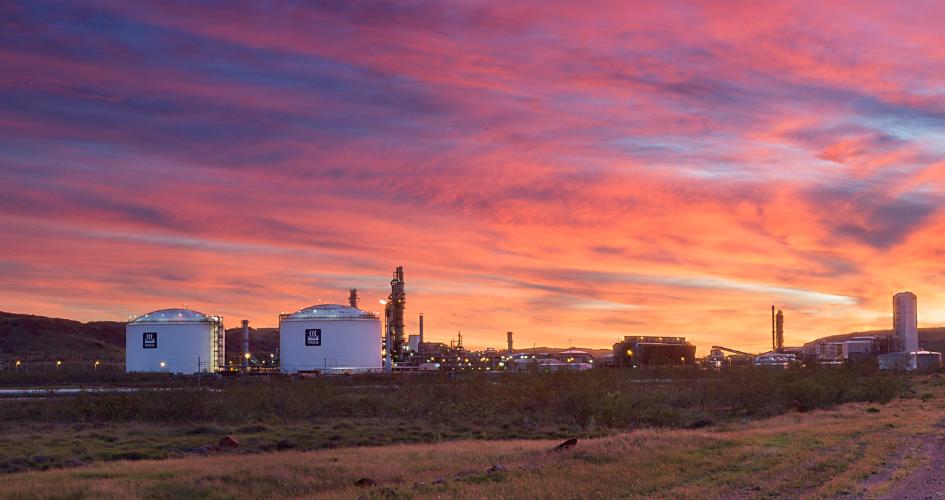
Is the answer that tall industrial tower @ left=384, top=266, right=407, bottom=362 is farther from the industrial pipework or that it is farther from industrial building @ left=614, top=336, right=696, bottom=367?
industrial building @ left=614, top=336, right=696, bottom=367

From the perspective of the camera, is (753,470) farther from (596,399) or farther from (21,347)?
(21,347)

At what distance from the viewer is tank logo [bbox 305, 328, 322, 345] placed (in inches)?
4092

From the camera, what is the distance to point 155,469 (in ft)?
105

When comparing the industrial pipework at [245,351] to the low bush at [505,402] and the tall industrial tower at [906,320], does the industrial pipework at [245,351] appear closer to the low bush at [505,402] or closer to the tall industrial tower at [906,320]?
the low bush at [505,402]

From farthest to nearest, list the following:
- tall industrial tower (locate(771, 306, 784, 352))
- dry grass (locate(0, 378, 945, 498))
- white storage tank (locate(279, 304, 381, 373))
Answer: tall industrial tower (locate(771, 306, 784, 352)), white storage tank (locate(279, 304, 381, 373)), dry grass (locate(0, 378, 945, 498))

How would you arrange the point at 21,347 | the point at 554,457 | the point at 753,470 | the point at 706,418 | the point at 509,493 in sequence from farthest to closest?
the point at 21,347
the point at 706,418
the point at 554,457
the point at 753,470
the point at 509,493

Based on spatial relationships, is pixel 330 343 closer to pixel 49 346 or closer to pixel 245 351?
pixel 245 351

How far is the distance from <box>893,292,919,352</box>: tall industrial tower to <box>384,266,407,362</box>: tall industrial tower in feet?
258

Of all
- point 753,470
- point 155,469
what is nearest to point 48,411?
point 155,469

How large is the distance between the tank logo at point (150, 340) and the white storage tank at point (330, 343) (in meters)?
15.8

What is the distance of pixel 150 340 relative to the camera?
10862 centimetres

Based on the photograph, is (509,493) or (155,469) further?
(155,469)

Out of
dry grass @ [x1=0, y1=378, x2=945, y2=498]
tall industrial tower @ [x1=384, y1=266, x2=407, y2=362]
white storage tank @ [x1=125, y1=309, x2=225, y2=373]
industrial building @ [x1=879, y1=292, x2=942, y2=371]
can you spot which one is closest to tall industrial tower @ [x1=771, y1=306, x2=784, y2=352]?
industrial building @ [x1=879, y1=292, x2=942, y2=371]

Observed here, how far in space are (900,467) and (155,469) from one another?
79.7ft
